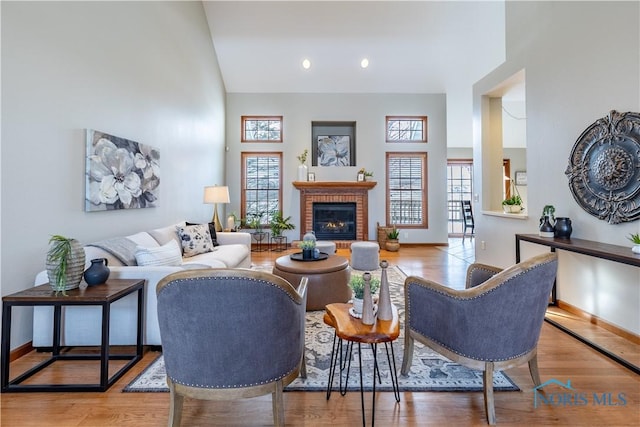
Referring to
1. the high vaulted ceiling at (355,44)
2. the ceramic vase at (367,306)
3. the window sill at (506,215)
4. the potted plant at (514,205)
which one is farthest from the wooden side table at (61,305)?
the high vaulted ceiling at (355,44)

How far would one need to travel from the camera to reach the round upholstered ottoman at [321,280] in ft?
9.68

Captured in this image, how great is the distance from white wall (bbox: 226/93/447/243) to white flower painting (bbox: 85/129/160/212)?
137 inches

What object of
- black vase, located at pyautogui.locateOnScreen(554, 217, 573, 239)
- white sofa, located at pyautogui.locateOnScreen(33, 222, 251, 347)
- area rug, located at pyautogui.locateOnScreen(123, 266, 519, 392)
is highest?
black vase, located at pyautogui.locateOnScreen(554, 217, 573, 239)

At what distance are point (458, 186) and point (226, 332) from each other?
9596mm

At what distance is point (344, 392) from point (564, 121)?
342cm

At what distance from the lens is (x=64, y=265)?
1.90m

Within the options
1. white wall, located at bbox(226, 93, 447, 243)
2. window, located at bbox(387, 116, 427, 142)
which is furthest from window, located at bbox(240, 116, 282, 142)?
window, located at bbox(387, 116, 427, 142)

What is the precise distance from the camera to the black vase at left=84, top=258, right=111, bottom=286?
205 centimetres

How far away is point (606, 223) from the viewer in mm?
2664

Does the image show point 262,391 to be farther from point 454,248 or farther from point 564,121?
point 454,248

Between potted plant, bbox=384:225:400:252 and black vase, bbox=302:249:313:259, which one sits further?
potted plant, bbox=384:225:400:252

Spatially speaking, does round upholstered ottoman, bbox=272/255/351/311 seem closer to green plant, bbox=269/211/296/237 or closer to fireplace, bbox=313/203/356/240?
green plant, bbox=269/211/296/237

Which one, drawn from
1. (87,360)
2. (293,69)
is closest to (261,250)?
(293,69)

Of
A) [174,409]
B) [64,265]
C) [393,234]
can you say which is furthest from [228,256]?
[393,234]
